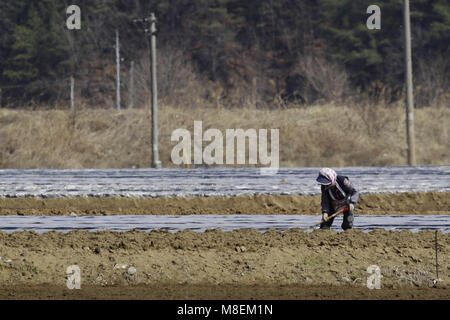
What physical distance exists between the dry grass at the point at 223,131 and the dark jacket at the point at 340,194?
1976cm

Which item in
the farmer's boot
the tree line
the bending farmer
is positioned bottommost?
the farmer's boot

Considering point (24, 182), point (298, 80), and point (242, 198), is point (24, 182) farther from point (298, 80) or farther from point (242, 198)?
point (298, 80)

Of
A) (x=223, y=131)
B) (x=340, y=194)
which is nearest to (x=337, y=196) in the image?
(x=340, y=194)

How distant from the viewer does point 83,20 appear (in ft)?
179

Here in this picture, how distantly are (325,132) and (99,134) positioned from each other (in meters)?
9.71

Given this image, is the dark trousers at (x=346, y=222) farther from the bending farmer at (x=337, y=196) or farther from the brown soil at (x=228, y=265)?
the brown soil at (x=228, y=265)

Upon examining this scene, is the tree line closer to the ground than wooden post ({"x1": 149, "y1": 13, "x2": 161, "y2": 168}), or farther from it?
farther from it

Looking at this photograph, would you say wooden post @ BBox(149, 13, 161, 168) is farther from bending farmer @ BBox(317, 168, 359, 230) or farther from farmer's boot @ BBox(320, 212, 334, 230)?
bending farmer @ BBox(317, 168, 359, 230)

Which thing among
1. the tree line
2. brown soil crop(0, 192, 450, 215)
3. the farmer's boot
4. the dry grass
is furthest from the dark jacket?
A: the tree line

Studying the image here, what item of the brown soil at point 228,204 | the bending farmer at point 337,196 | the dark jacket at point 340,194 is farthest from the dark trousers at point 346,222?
the brown soil at point 228,204

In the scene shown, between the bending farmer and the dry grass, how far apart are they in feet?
64.6

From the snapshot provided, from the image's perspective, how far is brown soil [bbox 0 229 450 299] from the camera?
1068 cm

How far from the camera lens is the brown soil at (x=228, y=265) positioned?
10.7 metres
